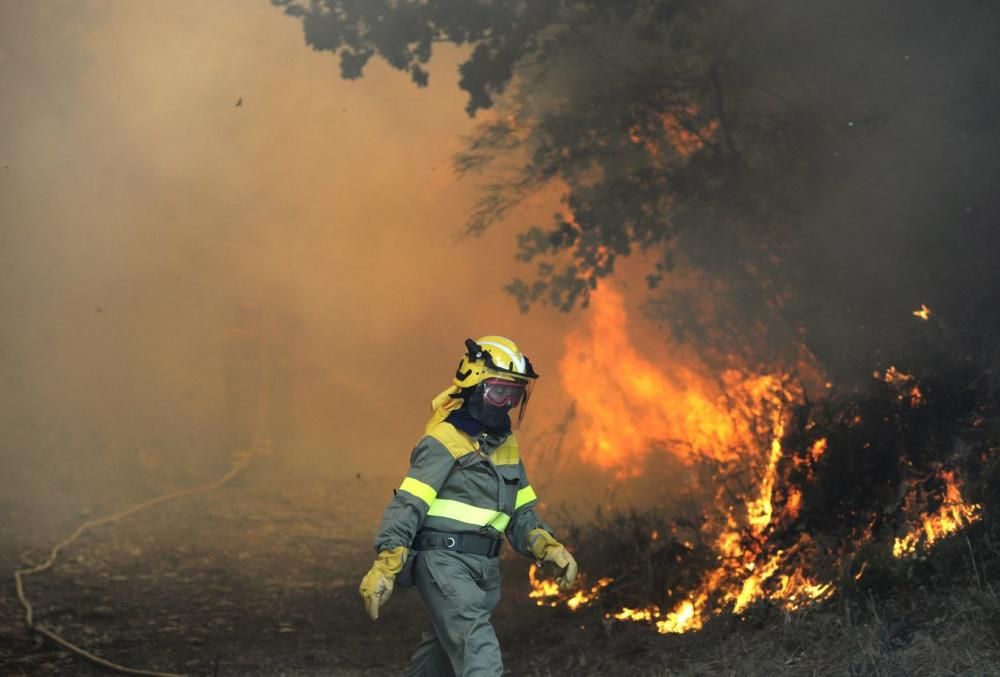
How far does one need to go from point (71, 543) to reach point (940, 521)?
683 centimetres

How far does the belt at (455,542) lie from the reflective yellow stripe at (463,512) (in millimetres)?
62

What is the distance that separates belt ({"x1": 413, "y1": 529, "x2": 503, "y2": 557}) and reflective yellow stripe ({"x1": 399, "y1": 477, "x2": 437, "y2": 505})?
19 cm

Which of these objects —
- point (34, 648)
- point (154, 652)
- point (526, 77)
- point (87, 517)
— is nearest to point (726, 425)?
point (526, 77)

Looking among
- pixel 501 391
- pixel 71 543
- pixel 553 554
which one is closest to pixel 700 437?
pixel 553 554

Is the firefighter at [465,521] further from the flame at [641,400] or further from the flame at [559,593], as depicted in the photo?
the flame at [641,400]

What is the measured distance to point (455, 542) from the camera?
4512 mm

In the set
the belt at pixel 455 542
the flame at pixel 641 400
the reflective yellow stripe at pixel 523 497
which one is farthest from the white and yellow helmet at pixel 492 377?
the flame at pixel 641 400

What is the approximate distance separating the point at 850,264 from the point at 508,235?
571cm

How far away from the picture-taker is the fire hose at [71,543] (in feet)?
20.8

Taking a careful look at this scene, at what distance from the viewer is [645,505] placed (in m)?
9.68

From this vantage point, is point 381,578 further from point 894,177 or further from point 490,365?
point 894,177

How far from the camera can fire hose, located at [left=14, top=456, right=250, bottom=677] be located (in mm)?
6336

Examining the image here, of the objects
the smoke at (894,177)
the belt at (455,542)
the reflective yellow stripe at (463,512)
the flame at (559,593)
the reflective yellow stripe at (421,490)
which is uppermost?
the smoke at (894,177)

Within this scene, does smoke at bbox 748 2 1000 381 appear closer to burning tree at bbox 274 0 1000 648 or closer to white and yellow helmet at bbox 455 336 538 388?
burning tree at bbox 274 0 1000 648
